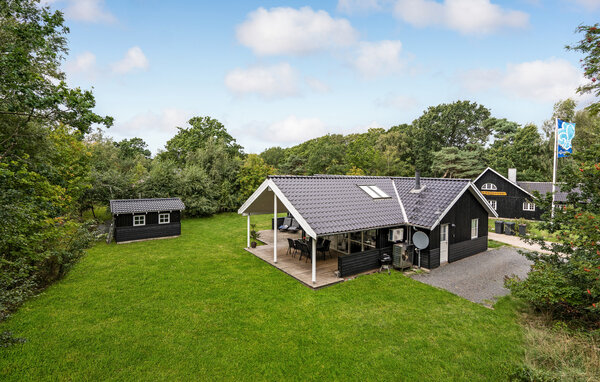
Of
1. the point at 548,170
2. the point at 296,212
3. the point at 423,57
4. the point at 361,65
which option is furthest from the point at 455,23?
the point at 548,170

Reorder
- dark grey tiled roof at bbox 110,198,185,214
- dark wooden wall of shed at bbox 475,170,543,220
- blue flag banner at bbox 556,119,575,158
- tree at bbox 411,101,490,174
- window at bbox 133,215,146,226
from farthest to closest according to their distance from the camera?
tree at bbox 411,101,490,174 < dark wooden wall of shed at bbox 475,170,543,220 < window at bbox 133,215,146,226 < dark grey tiled roof at bbox 110,198,185,214 < blue flag banner at bbox 556,119,575,158

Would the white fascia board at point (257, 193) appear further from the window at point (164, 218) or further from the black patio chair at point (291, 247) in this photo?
the window at point (164, 218)

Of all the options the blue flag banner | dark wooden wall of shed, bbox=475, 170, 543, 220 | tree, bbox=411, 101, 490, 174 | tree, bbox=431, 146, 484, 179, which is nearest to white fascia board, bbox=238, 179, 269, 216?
the blue flag banner

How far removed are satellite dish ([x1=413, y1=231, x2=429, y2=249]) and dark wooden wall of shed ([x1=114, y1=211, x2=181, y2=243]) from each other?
14079 mm

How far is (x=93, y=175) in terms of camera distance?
1956 centimetres

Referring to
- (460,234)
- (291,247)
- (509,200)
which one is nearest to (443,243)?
(460,234)

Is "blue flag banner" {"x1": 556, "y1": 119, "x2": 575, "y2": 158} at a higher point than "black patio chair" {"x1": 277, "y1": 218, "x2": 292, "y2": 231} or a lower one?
higher

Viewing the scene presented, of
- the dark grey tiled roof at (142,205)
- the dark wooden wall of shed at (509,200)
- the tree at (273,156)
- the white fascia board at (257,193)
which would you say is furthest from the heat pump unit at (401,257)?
the tree at (273,156)

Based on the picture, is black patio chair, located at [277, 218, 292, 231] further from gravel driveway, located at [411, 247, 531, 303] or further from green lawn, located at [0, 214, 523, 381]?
gravel driveway, located at [411, 247, 531, 303]

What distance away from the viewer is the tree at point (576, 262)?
19.2ft

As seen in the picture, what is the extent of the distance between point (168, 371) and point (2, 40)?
31.0 feet

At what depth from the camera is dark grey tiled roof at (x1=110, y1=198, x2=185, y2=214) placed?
1541 cm

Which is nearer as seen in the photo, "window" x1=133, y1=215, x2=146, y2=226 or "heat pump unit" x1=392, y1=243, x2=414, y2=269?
"heat pump unit" x1=392, y1=243, x2=414, y2=269

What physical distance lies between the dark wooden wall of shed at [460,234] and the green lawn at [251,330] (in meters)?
2.19
